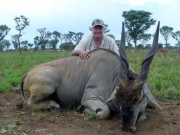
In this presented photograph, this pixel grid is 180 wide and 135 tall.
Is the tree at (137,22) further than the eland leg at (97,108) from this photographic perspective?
Yes

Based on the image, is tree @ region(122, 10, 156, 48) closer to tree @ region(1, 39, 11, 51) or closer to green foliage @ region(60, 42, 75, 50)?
green foliage @ region(60, 42, 75, 50)

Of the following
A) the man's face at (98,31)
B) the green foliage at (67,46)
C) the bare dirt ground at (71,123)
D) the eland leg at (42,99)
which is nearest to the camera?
the bare dirt ground at (71,123)

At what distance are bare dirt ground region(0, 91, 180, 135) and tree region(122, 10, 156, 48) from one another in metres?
25.7

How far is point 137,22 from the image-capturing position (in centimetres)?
2956

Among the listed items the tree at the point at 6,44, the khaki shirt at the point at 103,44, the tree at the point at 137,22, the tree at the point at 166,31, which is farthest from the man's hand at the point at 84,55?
the tree at the point at 6,44

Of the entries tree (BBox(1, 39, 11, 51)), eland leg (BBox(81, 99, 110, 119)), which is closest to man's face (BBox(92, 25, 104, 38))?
eland leg (BBox(81, 99, 110, 119))

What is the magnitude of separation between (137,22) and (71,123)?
1059 inches

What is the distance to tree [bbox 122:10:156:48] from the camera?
96.6 feet

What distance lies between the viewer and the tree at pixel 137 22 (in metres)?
29.5

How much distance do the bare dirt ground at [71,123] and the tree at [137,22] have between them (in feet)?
84.3

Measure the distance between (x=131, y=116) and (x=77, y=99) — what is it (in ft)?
4.65

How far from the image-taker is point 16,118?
3797mm

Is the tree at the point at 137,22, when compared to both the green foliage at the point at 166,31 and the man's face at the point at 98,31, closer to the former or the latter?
the green foliage at the point at 166,31

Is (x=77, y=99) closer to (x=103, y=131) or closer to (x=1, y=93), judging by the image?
(x=103, y=131)
